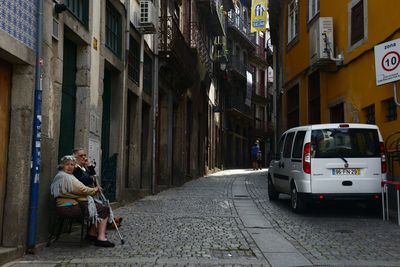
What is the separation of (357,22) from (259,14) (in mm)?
18085

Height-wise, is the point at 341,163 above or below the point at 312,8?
below

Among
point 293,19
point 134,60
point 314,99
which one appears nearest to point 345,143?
point 134,60

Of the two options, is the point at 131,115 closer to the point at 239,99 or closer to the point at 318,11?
the point at 318,11

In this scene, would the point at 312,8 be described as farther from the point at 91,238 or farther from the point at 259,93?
the point at 259,93

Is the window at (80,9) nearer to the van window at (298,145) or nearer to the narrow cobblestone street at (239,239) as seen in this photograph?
the narrow cobblestone street at (239,239)

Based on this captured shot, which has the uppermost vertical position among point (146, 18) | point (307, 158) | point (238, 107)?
point (238, 107)

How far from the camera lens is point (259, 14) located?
105 feet

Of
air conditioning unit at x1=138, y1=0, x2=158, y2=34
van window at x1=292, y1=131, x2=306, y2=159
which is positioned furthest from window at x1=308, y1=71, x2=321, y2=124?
van window at x1=292, y1=131, x2=306, y2=159

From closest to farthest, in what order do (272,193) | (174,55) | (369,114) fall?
1. (369,114)
2. (272,193)
3. (174,55)

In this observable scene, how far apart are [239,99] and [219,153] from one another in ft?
25.8

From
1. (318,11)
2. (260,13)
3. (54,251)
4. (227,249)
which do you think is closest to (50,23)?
(54,251)

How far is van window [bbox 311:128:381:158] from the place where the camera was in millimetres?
10352

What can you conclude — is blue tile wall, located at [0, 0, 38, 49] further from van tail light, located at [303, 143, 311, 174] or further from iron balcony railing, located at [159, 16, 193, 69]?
iron balcony railing, located at [159, 16, 193, 69]

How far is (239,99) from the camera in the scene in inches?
1657
